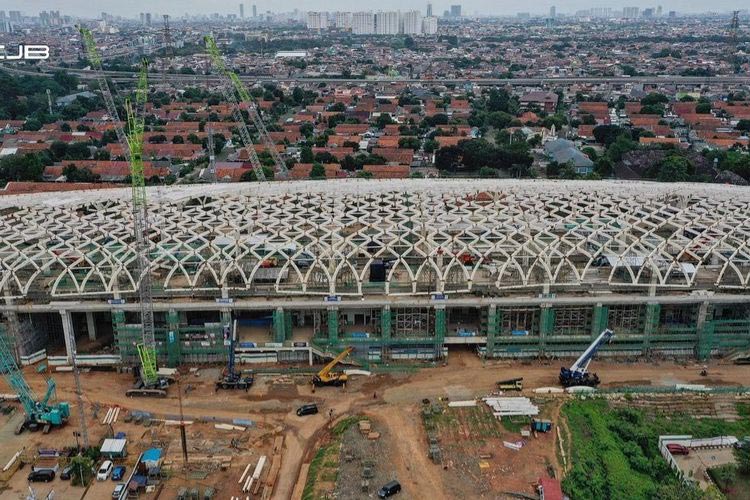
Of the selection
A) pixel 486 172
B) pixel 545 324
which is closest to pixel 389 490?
pixel 545 324

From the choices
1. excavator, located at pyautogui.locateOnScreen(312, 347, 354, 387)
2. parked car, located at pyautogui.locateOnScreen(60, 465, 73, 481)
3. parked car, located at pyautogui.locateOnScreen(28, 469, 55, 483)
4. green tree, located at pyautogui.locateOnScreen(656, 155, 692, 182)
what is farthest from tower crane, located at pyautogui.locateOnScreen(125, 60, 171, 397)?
green tree, located at pyautogui.locateOnScreen(656, 155, 692, 182)

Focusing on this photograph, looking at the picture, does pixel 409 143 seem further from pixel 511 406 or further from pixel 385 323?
pixel 511 406

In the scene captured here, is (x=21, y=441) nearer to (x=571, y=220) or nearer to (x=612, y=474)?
(x=612, y=474)

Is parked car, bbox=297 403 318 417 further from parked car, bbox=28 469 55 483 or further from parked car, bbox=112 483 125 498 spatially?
parked car, bbox=28 469 55 483

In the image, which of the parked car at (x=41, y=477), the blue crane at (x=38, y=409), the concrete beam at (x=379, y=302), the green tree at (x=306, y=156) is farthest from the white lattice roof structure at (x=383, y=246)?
the green tree at (x=306, y=156)

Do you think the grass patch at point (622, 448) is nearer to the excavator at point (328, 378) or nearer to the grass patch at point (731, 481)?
the grass patch at point (731, 481)

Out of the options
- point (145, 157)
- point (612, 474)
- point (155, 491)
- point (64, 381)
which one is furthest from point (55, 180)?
point (612, 474)
